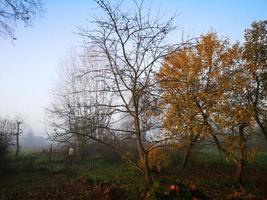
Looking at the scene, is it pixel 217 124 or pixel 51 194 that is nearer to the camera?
pixel 51 194

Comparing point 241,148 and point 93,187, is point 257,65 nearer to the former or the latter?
point 241,148

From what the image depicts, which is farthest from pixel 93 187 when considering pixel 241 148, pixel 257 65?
pixel 257 65

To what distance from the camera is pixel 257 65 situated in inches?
781

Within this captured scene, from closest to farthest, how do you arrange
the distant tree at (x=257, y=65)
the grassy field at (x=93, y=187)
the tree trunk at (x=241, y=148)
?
the grassy field at (x=93, y=187), the tree trunk at (x=241, y=148), the distant tree at (x=257, y=65)

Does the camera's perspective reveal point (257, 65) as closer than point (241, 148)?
No

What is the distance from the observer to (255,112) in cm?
1780

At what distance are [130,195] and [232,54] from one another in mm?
12011

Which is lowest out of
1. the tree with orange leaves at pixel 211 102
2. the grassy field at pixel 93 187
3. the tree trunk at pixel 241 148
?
the grassy field at pixel 93 187

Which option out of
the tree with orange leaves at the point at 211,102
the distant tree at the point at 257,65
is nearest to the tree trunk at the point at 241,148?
the tree with orange leaves at the point at 211,102

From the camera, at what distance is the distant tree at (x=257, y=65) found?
1922 cm

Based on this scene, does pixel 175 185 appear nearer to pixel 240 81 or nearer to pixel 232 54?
pixel 240 81

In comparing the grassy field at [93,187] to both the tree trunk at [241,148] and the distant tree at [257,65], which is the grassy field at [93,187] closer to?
the tree trunk at [241,148]

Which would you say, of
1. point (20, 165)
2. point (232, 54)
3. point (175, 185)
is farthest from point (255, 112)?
point (20, 165)

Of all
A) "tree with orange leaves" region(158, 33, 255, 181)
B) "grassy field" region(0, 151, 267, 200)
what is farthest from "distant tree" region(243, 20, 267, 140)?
"grassy field" region(0, 151, 267, 200)
